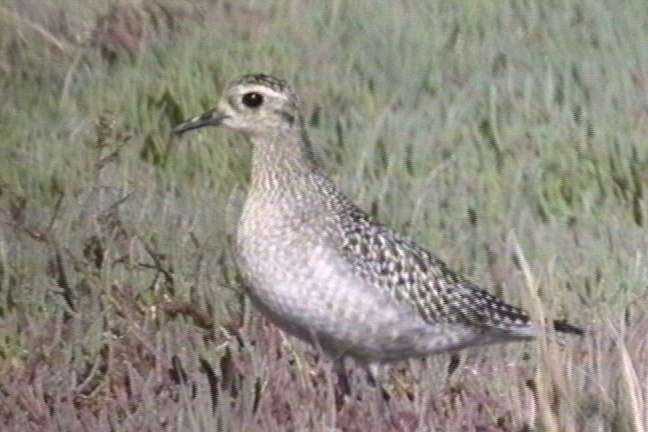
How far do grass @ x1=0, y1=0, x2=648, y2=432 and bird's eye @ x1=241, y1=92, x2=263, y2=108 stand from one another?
25.0 inches

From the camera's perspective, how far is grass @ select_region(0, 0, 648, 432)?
6.24 m

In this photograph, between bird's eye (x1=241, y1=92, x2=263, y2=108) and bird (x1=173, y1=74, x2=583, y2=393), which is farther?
bird's eye (x1=241, y1=92, x2=263, y2=108)

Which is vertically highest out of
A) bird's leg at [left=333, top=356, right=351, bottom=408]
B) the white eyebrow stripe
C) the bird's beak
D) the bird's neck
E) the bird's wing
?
the white eyebrow stripe

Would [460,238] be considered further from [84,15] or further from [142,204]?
[84,15]

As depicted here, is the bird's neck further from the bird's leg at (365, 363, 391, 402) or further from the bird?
the bird's leg at (365, 363, 391, 402)

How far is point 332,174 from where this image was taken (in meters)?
9.30

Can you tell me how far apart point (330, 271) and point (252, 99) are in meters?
0.80

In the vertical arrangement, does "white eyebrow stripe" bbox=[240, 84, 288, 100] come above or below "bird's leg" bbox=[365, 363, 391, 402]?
above

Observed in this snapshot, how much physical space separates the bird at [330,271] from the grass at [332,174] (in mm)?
136

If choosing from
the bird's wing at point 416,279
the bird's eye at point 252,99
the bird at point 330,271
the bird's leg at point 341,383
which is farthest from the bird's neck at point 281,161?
the bird's leg at point 341,383

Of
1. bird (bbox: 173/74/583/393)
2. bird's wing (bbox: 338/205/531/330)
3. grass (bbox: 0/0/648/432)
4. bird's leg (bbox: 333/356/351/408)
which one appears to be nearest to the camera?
grass (bbox: 0/0/648/432)

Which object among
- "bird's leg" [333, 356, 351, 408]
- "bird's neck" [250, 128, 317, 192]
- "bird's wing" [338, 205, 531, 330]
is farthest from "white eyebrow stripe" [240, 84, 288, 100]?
"bird's leg" [333, 356, 351, 408]

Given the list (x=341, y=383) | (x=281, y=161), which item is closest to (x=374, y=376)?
(x=341, y=383)

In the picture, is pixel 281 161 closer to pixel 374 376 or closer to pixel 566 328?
pixel 374 376
